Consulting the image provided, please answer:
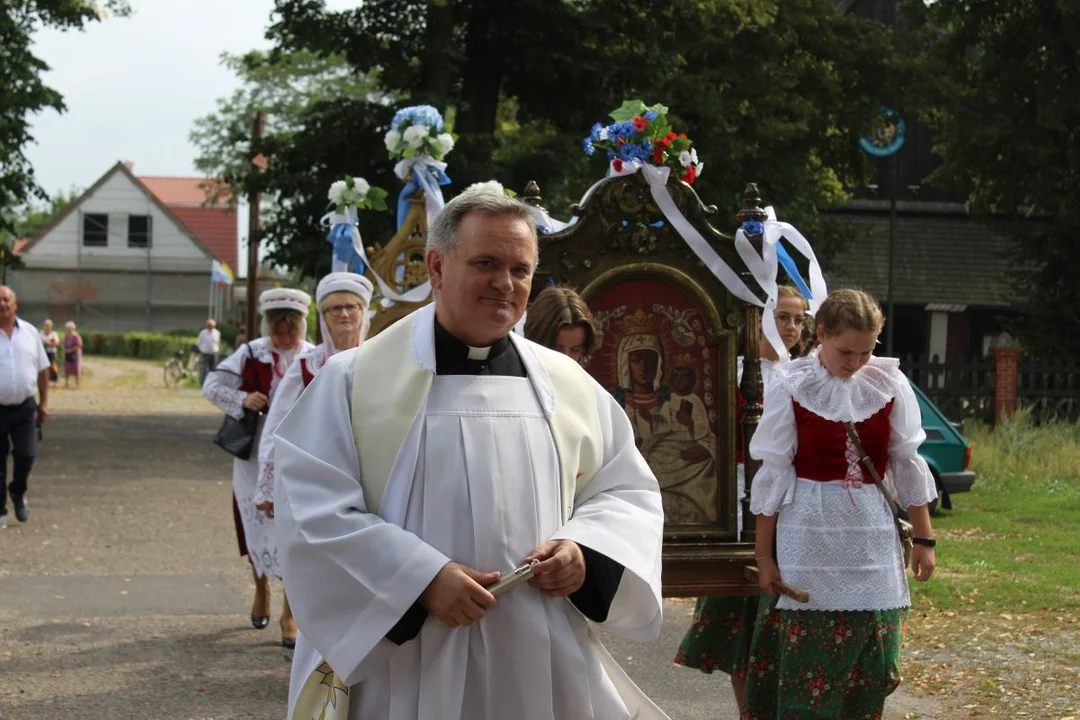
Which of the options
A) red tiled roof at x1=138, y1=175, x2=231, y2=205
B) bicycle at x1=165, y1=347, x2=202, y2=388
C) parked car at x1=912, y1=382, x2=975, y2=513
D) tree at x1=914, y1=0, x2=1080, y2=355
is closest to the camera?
parked car at x1=912, y1=382, x2=975, y2=513

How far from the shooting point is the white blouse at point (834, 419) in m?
5.31

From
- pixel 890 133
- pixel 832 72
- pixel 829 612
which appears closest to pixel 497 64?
pixel 832 72

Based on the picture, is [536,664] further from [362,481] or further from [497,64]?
[497,64]

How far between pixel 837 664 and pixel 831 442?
78 cm

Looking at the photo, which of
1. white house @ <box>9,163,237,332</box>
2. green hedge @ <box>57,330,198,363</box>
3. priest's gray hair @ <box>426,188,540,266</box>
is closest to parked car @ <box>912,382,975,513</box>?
priest's gray hair @ <box>426,188,540,266</box>

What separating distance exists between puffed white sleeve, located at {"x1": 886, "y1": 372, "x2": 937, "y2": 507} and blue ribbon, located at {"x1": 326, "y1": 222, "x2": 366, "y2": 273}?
5.36 metres

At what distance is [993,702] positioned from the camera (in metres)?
7.20

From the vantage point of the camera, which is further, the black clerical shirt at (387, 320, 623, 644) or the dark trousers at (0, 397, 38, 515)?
the dark trousers at (0, 397, 38, 515)

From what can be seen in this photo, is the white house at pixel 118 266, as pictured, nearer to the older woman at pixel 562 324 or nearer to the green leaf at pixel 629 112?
the green leaf at pixel 629 112

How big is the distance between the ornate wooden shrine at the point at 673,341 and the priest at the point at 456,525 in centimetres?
262

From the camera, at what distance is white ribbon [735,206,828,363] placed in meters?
6.19

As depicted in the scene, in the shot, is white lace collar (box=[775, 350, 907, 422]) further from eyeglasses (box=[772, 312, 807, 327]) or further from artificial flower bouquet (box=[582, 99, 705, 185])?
artificial flower bouquet (box=[582, 99, 705, 185])

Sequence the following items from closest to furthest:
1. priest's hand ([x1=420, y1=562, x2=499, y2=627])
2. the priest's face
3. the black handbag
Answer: priest's hand ([x1=420, y1=562, x2=499, y2=627]) < the priest's face < the black handbag

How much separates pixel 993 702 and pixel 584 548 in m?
4.33
